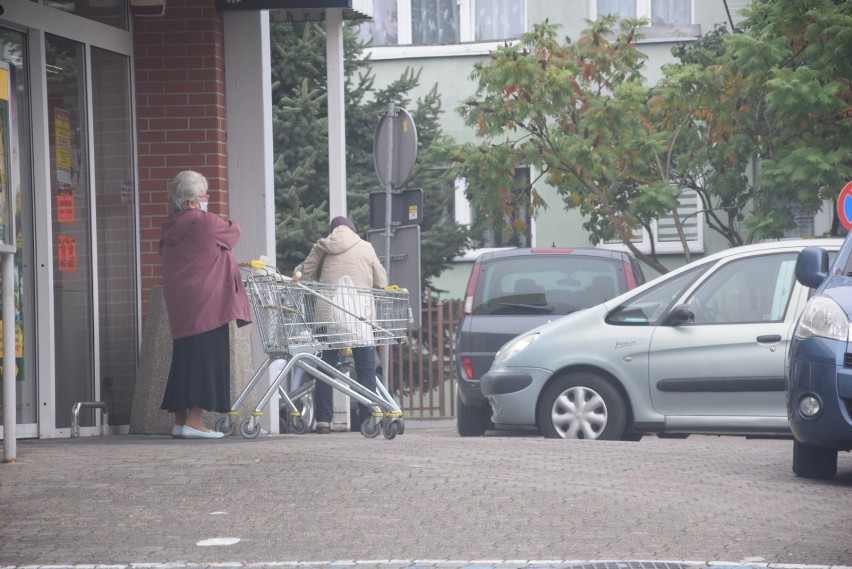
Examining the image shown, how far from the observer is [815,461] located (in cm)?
912

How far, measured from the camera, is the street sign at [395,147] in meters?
15.0

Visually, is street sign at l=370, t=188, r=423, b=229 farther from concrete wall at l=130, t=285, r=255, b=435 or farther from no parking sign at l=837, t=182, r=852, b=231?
no parking sign at l=837, t=182, r=852, b=231

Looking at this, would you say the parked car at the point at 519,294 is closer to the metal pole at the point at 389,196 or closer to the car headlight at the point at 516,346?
the metal pole at the point at 389,196

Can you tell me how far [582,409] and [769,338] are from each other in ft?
4.88

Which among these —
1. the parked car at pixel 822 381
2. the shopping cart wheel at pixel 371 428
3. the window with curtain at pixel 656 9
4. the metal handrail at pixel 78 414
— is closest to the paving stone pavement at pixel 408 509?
the parked car at pixel 822 381

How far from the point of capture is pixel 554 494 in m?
7.67

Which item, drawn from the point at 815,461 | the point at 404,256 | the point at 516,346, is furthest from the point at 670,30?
the point at 815,461

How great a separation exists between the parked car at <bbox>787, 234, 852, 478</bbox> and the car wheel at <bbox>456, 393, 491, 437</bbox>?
5.69 meters

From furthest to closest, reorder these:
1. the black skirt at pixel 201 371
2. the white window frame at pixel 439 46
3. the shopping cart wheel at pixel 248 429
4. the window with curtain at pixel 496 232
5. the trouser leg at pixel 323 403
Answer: the white window frame at pixel 439 46 < the window with curtain at pixel 496 232 < the trouser leg at pixel 323 403 < the shopping cart wheel at pixel 248 429 < the black skirt at pixel 201 371

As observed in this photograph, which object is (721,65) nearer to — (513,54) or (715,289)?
(513,54)

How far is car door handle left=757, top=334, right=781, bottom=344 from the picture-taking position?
1145 centimetres

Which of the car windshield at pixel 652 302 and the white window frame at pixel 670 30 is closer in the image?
the car windshield at pixel 652 302

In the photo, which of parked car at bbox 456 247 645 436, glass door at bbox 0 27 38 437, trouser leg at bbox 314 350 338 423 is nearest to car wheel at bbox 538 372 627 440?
trouser leg at bbox 314 350 338 423

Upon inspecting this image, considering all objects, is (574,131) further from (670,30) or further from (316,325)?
(316,325)
